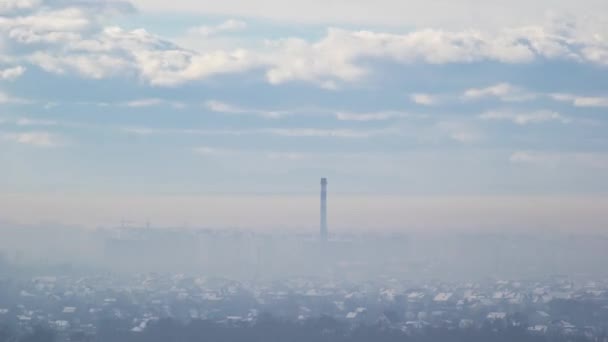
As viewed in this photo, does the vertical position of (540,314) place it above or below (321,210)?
below

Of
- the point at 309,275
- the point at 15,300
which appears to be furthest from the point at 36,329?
the point at 309,275

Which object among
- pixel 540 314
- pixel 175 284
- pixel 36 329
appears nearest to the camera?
pixel 36 329

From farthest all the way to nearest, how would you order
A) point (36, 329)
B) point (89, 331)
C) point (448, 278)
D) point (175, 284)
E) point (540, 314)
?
1. point (448, 278)
2. point (175, 284)
3. point (540, 314)
4. point (89, 331)
5. point (36, 329)

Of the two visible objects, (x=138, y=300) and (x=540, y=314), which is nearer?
(x=540, y=314)

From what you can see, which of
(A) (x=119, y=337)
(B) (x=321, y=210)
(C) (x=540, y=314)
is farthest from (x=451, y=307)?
(B) (x=321, y=210)

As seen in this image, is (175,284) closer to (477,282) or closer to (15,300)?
(15,300)

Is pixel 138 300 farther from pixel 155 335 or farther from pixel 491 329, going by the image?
pixel 491 329

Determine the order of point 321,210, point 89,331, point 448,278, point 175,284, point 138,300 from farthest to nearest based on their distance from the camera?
point 321,210
point 448,278
point 175,284
point 138,300
point 89,331

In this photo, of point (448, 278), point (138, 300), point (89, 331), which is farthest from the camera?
point (448, 278)

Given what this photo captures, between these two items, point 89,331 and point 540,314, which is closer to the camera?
point 89,331
